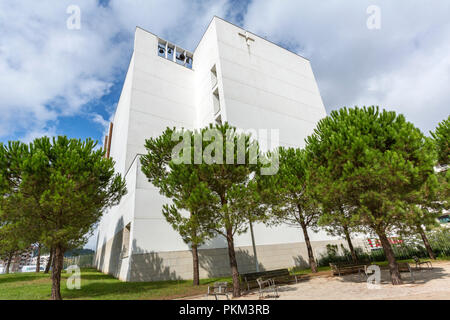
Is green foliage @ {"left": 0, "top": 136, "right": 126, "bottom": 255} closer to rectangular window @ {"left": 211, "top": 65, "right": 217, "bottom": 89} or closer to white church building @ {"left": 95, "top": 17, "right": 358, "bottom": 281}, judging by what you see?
white church building @ {"left": 95, "top": 17, "right": 358, "bottom": 281}

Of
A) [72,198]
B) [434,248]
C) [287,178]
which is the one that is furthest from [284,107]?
[72,198]

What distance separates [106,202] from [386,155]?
13.6 meters

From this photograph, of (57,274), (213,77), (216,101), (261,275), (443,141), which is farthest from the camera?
(213,77)

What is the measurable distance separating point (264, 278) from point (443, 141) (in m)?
13.5

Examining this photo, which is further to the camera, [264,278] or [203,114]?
[203,114]

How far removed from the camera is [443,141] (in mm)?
13969

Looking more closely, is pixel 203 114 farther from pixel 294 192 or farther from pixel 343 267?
pixel 343 267

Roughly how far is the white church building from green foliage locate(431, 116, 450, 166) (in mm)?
11465

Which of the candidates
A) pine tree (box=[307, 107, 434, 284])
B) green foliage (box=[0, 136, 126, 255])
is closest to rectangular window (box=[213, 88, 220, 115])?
green foliage (box=[0, 136, 126, 255])

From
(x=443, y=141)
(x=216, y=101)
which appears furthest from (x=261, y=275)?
(x=216, y=101)

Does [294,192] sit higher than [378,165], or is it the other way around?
[294,192]

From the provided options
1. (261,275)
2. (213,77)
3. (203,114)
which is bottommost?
(261,275)

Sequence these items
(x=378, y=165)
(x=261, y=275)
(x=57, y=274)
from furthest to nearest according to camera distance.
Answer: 1. (x=261, y=275)
2. (x=57, y=274)
3. (x=378, y=165)

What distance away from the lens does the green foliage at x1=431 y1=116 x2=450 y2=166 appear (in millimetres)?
13812
